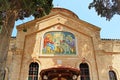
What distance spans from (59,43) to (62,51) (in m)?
0.79

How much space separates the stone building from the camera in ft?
48.4

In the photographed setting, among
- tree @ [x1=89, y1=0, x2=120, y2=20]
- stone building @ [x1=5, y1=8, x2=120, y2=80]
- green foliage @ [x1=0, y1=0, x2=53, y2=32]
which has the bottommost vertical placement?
stone building @ [x1=5, y1=8, x2=120, y2=80]

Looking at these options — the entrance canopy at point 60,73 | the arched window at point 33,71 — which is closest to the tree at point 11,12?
the entrance canopy at point 60,73

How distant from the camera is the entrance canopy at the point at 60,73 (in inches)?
502

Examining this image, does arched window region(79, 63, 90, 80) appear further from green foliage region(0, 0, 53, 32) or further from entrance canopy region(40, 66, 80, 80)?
green foliage region(0, 0, 53, 32)

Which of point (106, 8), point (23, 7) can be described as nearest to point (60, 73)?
point (23, 7)

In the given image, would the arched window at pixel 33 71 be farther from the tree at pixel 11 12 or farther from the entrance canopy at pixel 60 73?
the tree at pixel 11 12

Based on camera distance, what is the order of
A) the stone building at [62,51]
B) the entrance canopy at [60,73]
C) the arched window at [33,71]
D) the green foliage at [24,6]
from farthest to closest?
the stone building at [62,51]
the arched window at [33,71]
the entrance canopy at [60,73]
the green foliage at [24,6]

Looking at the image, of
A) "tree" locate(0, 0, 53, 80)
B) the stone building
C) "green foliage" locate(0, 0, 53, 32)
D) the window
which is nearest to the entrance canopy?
the stone building

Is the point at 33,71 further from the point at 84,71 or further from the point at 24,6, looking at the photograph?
the point at 24,6

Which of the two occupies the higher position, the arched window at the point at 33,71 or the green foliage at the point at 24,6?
the green foliage at the point at 24,6

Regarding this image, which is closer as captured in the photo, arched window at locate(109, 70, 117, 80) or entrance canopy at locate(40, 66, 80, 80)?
entrance canopy at locate(40, 66, 80, 80)

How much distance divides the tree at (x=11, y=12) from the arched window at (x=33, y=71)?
423 centimetres

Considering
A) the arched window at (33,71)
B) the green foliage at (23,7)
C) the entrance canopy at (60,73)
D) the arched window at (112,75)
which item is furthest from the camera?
the arched window at (112,75)
